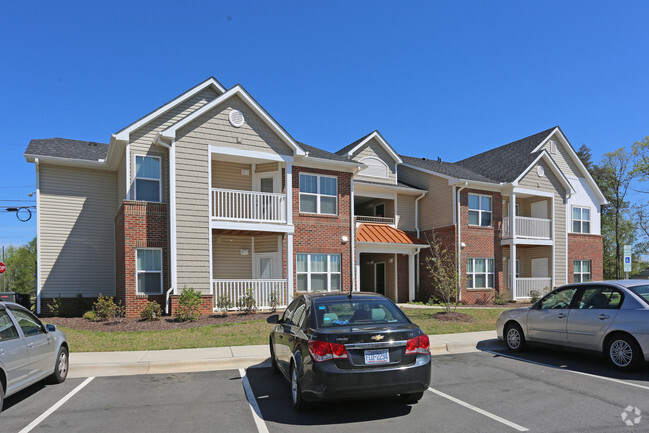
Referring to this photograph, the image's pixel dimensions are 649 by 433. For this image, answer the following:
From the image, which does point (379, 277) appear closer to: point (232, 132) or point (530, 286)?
point (530, 286)

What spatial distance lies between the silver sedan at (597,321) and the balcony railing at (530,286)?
14.7 metres

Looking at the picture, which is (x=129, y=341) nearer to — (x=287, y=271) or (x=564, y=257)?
(x=287, y=271)

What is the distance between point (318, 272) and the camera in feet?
60.4

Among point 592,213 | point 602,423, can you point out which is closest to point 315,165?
point 602,423

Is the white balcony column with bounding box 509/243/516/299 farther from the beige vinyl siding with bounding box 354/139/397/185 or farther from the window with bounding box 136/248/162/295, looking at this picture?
the window with bounding box 136/248/162/295

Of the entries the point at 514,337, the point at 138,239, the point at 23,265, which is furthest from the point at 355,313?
the point at 23,265

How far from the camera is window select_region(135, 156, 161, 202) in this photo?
52.5 ft

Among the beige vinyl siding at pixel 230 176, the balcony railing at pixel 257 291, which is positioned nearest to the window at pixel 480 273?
the balcony railing at pixel 257 291

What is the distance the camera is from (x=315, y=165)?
1850 cm

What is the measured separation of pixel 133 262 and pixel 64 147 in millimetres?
7872

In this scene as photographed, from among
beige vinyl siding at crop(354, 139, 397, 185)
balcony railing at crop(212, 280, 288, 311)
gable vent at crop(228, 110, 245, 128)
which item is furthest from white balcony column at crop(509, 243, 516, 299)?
gable vent at crop(228, 110, 245, 128)

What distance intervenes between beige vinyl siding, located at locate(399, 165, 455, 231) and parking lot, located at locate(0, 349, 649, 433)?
579 inches

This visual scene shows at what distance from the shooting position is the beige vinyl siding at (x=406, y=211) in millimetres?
23906

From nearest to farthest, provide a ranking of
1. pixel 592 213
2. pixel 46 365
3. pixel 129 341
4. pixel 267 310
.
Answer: pixel 46 365 → pixel 129 341 → pixel 267 310 → pixel 592 213
